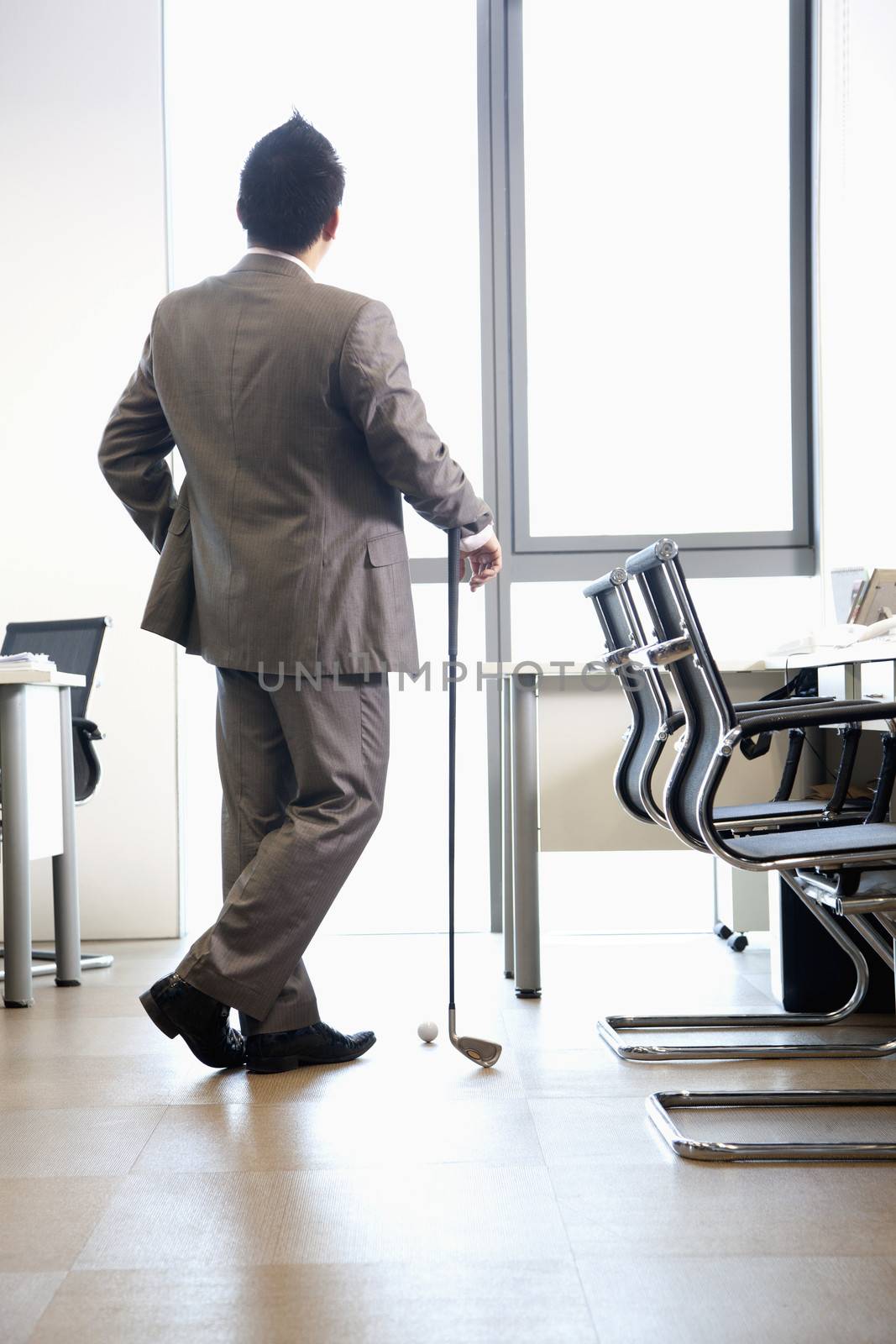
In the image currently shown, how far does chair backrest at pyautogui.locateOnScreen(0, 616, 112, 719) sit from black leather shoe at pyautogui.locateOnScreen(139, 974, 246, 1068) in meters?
1.48

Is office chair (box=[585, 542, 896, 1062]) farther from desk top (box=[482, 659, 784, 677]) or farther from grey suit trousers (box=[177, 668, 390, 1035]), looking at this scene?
grey suit trousers (box=[177, 668, 390, 1035])

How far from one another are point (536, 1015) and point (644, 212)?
2771 millimetres

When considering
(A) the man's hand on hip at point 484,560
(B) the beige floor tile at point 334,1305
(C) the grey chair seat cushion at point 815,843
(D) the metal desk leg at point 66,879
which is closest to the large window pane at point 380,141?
(D) the metal desk leg at point 66,879

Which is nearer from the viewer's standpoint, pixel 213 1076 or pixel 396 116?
pixel 213 1076

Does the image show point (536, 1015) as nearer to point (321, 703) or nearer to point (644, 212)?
point (321, 703)

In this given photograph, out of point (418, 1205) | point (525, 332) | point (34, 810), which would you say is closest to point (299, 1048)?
point (418, 1205)

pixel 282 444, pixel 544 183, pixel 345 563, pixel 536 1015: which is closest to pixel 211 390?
pixel 282 444

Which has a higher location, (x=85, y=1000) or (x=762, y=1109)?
(x=762, y=1109)

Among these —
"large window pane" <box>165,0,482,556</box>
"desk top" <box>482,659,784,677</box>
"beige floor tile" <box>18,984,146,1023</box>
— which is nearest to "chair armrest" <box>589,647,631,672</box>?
"desk top" <box>482,659,784,677</box>

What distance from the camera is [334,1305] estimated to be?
1.29 meters

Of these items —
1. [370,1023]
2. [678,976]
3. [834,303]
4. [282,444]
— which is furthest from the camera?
[834,303]

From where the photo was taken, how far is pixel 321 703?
2.20 meters

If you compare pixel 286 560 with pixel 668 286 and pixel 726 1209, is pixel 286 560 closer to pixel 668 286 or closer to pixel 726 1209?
pixel 726 1209

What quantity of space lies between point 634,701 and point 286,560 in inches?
30.9
